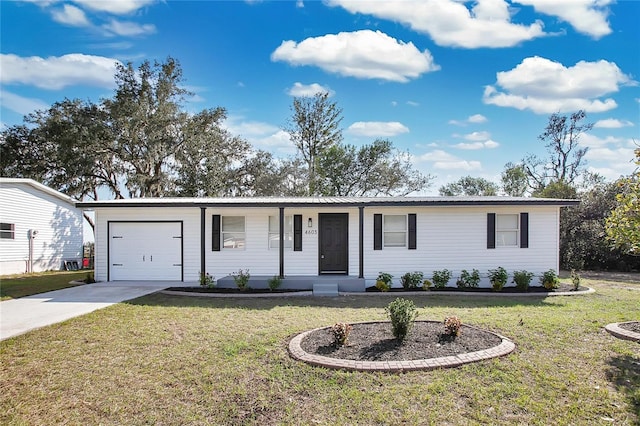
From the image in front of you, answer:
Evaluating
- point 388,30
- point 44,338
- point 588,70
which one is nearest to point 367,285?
A: point 44,338

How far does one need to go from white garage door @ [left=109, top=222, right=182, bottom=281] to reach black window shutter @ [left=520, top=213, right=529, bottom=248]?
11.1 meters

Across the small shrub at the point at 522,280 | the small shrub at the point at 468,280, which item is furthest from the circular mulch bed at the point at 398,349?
the small shrub at the point at 522,280

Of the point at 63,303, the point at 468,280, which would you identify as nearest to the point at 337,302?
the point at 468,280

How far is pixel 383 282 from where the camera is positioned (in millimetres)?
11711

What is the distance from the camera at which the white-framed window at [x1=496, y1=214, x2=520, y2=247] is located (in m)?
12.9

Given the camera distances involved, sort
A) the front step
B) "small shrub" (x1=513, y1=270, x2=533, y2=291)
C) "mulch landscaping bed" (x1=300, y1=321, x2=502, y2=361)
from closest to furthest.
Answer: "mulch landscaping bed" (x1=300, y1=321, x2=502, y2=361)
the front step
"small shrub" (x1=513, y1=270, x2=533, y2=291)

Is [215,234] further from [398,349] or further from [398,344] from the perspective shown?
[398,349]

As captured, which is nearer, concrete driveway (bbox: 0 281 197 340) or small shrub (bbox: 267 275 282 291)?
concrete driveway (bbox: 0 281 197 340)

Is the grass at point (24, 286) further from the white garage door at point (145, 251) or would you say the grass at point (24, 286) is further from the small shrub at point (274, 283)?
the small shrub at point (274, 283)

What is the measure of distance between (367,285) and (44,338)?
8411 millimetres

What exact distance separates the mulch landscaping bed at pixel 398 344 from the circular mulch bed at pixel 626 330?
1973mm

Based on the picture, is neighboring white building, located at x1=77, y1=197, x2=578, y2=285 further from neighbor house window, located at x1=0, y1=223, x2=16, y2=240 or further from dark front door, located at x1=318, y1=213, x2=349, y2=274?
neighbor house window, located at x1=0, y1=223, x2=16, y2=240

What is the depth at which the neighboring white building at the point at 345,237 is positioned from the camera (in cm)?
1260

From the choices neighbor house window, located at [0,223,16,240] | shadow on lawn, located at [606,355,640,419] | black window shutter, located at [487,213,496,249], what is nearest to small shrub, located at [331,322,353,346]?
shadow on lawn, located at [606,355,640,419]
